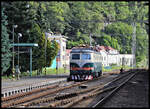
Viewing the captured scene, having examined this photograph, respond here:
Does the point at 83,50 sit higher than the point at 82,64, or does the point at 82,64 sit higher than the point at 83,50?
the point at 83,50

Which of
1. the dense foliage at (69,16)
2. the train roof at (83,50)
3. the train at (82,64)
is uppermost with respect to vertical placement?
the dense foliage at (69,16)

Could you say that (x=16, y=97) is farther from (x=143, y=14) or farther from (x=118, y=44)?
(x=118, y=44)

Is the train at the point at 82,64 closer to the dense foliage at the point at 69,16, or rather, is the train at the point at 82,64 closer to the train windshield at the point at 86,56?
the train windshield at the point at 86,56

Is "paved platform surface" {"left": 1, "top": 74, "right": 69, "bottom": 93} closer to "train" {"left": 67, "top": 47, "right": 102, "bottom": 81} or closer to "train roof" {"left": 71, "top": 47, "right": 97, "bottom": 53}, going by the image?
"train" {"left": 67, "top": 47, "right": 102, "bottom": 81}

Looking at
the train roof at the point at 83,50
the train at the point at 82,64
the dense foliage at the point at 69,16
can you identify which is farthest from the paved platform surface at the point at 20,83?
the dense foliage at the point at 69,16

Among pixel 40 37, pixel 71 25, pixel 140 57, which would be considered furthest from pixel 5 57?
pixel 140 57

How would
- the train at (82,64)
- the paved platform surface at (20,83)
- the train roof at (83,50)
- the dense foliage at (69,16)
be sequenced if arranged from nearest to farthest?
the paved platform surface at (20,83)
the train at (82,64)
the train roof at (83,50)
the dense foliage at (69,16)

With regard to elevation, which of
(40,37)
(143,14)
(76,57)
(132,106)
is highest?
(143,14)

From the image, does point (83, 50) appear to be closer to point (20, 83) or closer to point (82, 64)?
point (82, 64)

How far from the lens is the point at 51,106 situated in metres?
12.8

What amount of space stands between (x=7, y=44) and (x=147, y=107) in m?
29.1

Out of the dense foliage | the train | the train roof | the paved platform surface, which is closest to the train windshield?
the train

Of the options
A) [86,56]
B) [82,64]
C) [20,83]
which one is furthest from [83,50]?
[20,83]

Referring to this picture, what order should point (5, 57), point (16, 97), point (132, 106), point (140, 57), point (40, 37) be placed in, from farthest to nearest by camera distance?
1. point (140, 57)
2. point (40, 37)
3. point (5, 57)
4. point (16, 97)
5. point (132, 106)
